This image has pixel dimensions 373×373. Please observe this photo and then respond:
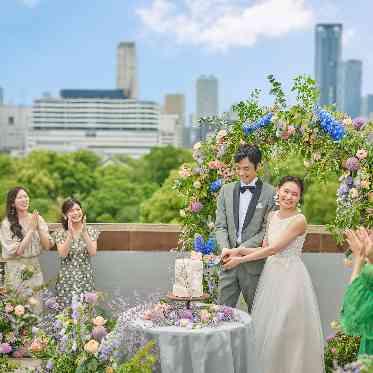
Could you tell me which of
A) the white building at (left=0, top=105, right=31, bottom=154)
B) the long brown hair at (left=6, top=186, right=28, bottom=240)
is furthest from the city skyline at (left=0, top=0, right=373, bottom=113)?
the long brown hair at (left=6, top=186, right=28, bottom=240)

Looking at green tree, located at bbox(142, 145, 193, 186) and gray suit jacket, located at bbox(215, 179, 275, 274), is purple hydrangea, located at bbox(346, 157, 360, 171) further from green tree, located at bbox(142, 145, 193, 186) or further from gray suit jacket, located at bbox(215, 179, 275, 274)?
green tree, located at bbox(142, 145, 193, 186)

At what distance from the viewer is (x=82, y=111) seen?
15888 cm

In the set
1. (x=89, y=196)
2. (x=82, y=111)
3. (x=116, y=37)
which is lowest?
(x=89, y=196)

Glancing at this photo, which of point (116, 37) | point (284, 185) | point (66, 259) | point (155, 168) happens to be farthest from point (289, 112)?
point (116, 37)

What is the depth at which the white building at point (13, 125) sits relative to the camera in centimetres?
17350

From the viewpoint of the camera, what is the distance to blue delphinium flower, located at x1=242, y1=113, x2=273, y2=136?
6.19 m

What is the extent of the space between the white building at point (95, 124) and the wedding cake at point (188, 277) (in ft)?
480

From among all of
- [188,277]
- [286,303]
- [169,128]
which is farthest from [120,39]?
[188,277]

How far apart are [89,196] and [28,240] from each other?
53.2 m

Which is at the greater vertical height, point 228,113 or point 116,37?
point 116,37

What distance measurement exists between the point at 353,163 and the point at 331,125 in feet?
1.13

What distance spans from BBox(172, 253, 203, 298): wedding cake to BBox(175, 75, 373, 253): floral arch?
1.42m

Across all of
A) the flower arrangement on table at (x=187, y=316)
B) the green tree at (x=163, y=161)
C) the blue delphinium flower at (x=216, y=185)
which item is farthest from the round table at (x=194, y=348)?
the green tree at (x=163, y=161)

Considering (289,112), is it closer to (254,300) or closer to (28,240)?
(254,300)
